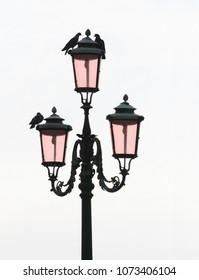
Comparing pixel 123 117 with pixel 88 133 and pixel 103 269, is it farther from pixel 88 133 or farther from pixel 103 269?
pixel 103 269

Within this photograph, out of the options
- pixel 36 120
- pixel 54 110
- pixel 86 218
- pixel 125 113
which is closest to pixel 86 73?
pixel 125 113

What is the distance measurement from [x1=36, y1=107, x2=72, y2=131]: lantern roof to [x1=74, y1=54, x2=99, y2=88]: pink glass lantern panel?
24.9 inches

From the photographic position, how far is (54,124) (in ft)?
33.8

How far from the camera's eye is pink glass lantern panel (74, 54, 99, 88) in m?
9.83

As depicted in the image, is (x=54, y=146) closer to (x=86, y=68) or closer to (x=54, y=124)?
(x=54, y=124)

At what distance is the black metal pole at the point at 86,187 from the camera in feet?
31.4

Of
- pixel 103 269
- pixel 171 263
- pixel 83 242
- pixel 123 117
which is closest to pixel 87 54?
pixel 123 117

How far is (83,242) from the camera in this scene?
31.6 feet

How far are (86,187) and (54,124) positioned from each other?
44.8 inches

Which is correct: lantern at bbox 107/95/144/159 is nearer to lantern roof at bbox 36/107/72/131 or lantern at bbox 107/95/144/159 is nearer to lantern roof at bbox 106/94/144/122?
lantern roof at bbox 106/94/144/122

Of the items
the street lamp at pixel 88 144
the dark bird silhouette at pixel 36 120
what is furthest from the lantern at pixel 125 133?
the dark bird silhouette at pixel 36 120

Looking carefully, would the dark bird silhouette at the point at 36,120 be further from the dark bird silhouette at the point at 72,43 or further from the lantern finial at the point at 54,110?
the dark bird silhouette at the point at 72,43

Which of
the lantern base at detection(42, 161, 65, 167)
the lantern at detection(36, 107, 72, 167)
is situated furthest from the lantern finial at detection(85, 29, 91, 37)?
the lantern base at detection(42, 161, 65, 167)

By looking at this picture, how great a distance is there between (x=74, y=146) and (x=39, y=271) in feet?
11.5
